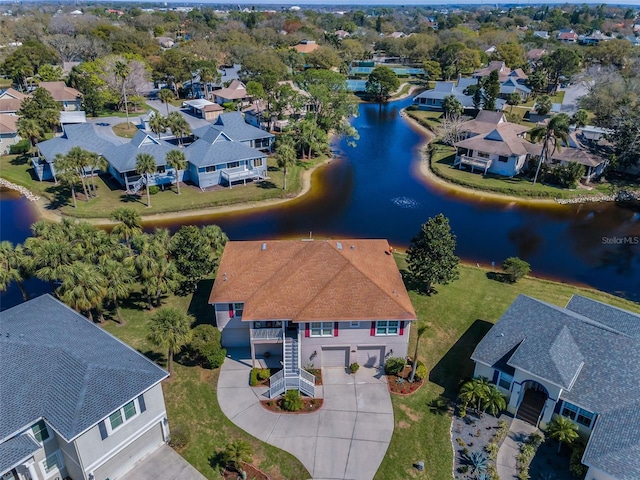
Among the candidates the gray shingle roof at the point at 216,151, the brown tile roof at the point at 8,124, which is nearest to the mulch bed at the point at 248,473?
the gray shingle roof at the point at 216,151

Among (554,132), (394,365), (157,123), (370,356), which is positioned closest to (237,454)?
(370,356)

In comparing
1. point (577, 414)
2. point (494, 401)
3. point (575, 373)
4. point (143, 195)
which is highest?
point (575, 373)

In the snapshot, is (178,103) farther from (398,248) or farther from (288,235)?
(398,248)

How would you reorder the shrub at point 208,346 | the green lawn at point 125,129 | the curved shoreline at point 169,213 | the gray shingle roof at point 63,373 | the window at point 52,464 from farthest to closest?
the green lawn at point 125,129 → the curved shoreline at point 169,213 → the shrub at point 208,346 → the window at point 52,464 → the gray shingle roof at point 63,373

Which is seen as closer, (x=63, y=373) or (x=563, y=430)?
(x=63, y=373)

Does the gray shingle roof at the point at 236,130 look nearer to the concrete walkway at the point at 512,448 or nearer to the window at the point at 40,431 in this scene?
the window at the point at 40,431

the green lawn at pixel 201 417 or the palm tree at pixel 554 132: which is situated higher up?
the palm tree at pixel 554 132

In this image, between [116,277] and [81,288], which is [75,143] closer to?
[116,277]
